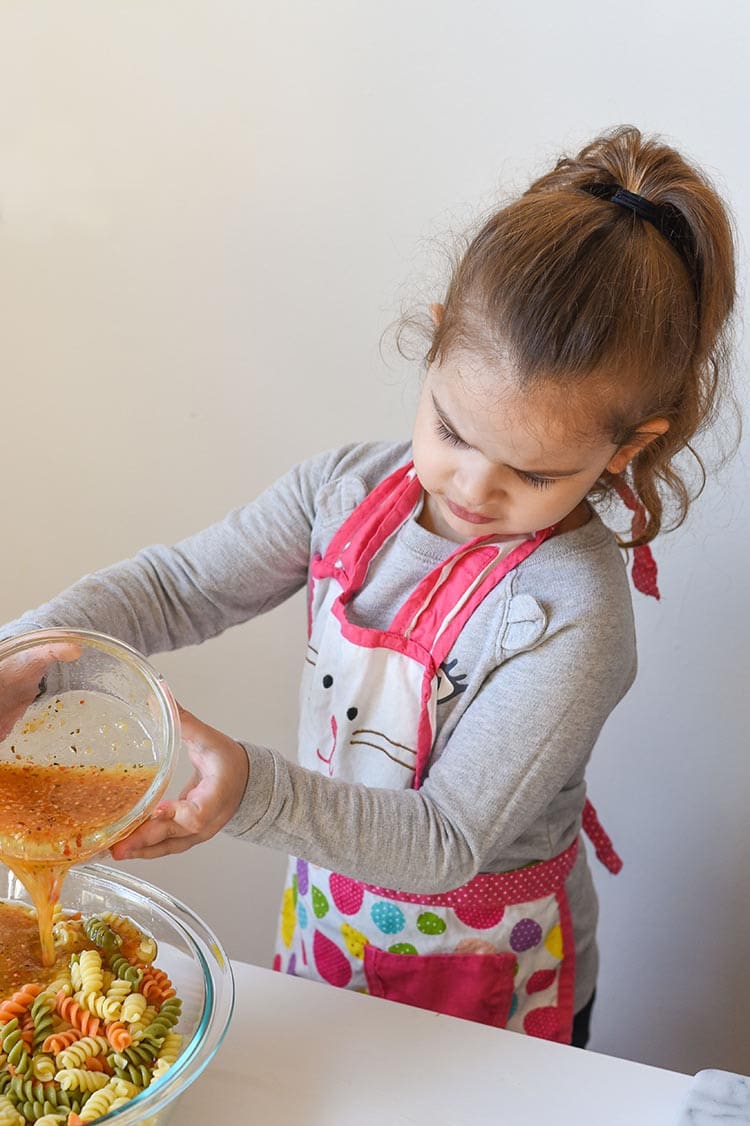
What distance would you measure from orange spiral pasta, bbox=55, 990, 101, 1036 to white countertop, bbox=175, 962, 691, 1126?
0.10 metres

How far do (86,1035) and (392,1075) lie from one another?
7.7 inches

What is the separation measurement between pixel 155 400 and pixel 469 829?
0.61 metres

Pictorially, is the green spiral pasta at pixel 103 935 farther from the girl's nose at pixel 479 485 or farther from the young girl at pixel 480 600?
the girl's nose at pixel 479 485

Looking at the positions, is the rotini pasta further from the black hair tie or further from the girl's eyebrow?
the black hair tie

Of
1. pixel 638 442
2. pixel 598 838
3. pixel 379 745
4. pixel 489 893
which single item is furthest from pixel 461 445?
pixel 598 838

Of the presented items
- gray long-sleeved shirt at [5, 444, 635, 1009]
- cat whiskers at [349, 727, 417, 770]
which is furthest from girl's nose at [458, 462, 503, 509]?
cat whiskers at [349, 727, 417, 770]

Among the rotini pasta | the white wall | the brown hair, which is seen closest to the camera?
the rotini pasta

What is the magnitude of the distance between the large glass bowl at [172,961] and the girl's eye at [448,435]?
34 cm

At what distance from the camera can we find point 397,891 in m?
0.89

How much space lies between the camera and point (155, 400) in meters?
1.22

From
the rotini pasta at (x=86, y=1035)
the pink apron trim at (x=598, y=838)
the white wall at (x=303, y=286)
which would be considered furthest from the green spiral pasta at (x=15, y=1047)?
the white wall at (x=303, y=286)

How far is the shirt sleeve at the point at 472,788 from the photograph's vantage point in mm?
760

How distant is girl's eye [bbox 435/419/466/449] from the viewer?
78 centimetres

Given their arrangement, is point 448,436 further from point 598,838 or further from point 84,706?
point 598,838
